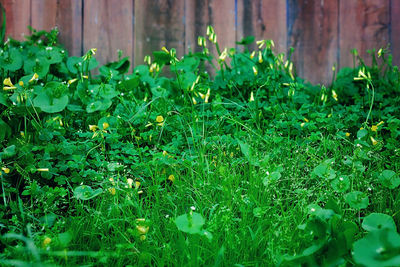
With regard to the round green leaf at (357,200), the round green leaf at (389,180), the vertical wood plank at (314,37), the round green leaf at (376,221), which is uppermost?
the vertical wood plank at (314,37)

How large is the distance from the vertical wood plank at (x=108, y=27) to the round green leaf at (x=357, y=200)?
1942 mm

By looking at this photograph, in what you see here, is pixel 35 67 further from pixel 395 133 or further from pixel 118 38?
pixel 395 133

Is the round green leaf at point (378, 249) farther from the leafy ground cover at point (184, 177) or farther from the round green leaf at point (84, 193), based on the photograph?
the round green leaf at point (84, 193)

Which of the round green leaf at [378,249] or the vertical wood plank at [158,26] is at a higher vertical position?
the vertical wood plank at [158,26]

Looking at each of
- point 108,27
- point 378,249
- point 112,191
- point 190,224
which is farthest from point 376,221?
point 108,27

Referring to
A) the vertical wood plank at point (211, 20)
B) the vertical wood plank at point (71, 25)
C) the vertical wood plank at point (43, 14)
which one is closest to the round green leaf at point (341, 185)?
the vertical wood plank at point (211, 20)

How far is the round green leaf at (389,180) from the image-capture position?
1499 mm

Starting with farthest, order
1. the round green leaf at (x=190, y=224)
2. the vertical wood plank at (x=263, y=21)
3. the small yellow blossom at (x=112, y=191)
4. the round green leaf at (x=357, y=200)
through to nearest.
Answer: the vertical wood plank at (x=263, y=21)
the small yellow blossom at (x=112, y=191)
the round green leaf at (x=357, y=200)
the round green leaf at (x=190, y=224)

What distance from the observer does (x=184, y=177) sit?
1.67 m

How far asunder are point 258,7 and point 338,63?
725 millimetres

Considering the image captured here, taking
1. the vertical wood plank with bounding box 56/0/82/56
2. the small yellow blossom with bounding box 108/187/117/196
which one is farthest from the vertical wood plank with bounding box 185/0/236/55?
the small yellow blossom with bounding box 108/187/117/196

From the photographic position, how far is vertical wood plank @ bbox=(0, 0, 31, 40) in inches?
107

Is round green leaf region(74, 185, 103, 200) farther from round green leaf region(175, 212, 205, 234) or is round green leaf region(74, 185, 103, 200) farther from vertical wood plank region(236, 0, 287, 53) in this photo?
vertical wood plank region(236, 0, 287, 53)

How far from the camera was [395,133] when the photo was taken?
1.91m
